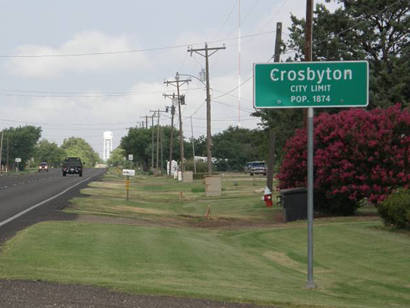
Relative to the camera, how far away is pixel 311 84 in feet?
36.2

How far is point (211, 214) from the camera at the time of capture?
30.3 metres

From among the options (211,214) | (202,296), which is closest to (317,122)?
(211,214)

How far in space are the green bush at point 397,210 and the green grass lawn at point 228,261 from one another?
44 cm

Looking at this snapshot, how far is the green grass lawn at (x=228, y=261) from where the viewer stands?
34.7 feet

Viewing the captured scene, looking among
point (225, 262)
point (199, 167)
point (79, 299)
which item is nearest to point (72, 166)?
point (199, 167)

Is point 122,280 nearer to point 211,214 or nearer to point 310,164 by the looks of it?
point 310,164

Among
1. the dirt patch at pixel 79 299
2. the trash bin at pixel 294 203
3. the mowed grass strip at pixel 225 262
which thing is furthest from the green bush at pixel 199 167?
the dirt patch at pixel 79 299

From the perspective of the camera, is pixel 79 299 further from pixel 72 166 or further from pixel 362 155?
pixel 72 166

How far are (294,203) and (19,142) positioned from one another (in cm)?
14856

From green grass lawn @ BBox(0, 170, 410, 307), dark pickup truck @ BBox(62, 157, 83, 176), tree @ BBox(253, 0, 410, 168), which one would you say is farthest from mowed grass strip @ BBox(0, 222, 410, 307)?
dark pickup truck @ BBox(62, 157, 83, 176)

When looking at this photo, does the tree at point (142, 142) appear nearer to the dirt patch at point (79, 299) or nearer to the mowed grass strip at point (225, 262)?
the mowed grass strip at point (225, 262)

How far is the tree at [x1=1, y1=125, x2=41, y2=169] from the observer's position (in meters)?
164

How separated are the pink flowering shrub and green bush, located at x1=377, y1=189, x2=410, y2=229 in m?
3.70

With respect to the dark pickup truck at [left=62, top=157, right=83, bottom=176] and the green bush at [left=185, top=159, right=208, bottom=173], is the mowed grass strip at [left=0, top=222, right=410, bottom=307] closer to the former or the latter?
the green bush at [left=185, top=159, right=208, bottom=173]
